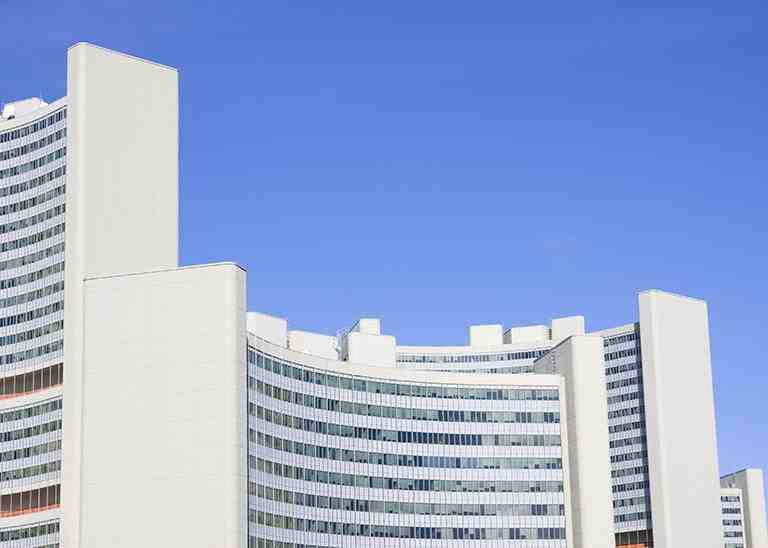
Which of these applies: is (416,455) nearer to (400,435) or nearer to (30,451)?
(400,435)

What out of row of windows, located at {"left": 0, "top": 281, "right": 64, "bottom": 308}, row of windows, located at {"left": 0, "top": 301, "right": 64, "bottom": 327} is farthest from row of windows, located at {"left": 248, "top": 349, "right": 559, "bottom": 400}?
row of windows, located at {"left": 0, "top": 281, "right": 64, "bottom": 308}

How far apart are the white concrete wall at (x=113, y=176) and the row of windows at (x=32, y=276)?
289cm

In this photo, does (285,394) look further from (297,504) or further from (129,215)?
(129,215)

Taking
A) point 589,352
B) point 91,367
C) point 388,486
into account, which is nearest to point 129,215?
point 91,367

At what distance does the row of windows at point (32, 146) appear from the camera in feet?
522

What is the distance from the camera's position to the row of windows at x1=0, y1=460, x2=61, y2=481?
148875 mm

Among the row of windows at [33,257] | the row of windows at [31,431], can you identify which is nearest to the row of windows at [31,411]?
the row of windows at [31,431]

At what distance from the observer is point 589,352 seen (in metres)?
188

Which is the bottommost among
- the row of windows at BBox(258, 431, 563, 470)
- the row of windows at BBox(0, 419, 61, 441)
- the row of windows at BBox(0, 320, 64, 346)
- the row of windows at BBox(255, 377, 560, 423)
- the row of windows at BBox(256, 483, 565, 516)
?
the row of windows at BBox(256, 483, 565, 516)

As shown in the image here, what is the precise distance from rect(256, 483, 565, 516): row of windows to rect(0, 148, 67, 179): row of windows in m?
43.2

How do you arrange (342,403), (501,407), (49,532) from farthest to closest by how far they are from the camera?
(501,407)
(342,403)
(49,532)

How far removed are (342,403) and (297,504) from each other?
52.8 ft

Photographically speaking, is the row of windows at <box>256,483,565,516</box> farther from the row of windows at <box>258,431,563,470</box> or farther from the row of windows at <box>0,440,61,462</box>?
the row of windows at <box>0,440,61,462</box>

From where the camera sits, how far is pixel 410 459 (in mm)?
176250
